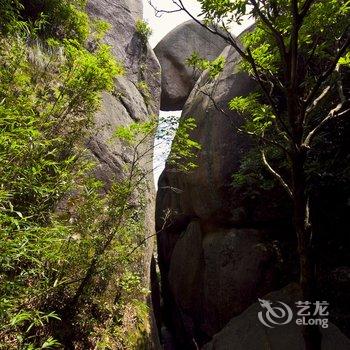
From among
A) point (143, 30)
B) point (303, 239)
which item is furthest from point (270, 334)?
point (143, 30)

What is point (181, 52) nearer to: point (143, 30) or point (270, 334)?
point (143, 30)

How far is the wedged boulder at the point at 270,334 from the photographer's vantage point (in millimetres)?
5539

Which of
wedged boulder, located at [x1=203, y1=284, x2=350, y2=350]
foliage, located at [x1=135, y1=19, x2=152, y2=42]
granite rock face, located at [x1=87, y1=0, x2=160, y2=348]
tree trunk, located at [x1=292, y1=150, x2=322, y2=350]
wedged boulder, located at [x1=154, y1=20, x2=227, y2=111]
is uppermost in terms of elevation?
wedged boulder, located at [x1=154, y1=20, x2=227, y2=111]

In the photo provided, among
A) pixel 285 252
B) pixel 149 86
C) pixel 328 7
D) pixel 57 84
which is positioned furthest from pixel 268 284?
pixel 149 86

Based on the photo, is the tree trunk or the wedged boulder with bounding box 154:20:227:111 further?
the wedged boulder with bounding box 154:20:227:111

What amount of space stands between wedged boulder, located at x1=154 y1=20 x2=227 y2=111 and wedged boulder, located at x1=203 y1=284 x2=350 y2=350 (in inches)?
523

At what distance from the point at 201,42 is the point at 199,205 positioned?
39.5ft

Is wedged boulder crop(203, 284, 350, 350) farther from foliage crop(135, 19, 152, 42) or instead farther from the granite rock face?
foliage crop(135, 19, 152, 42)

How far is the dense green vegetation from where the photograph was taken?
12.8 feet

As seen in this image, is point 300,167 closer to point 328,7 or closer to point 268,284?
point 328,7

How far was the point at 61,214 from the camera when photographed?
562cm

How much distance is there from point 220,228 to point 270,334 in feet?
11.0

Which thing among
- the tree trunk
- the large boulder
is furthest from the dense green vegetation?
the tree trunk

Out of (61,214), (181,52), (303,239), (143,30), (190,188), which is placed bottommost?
(303,239)
